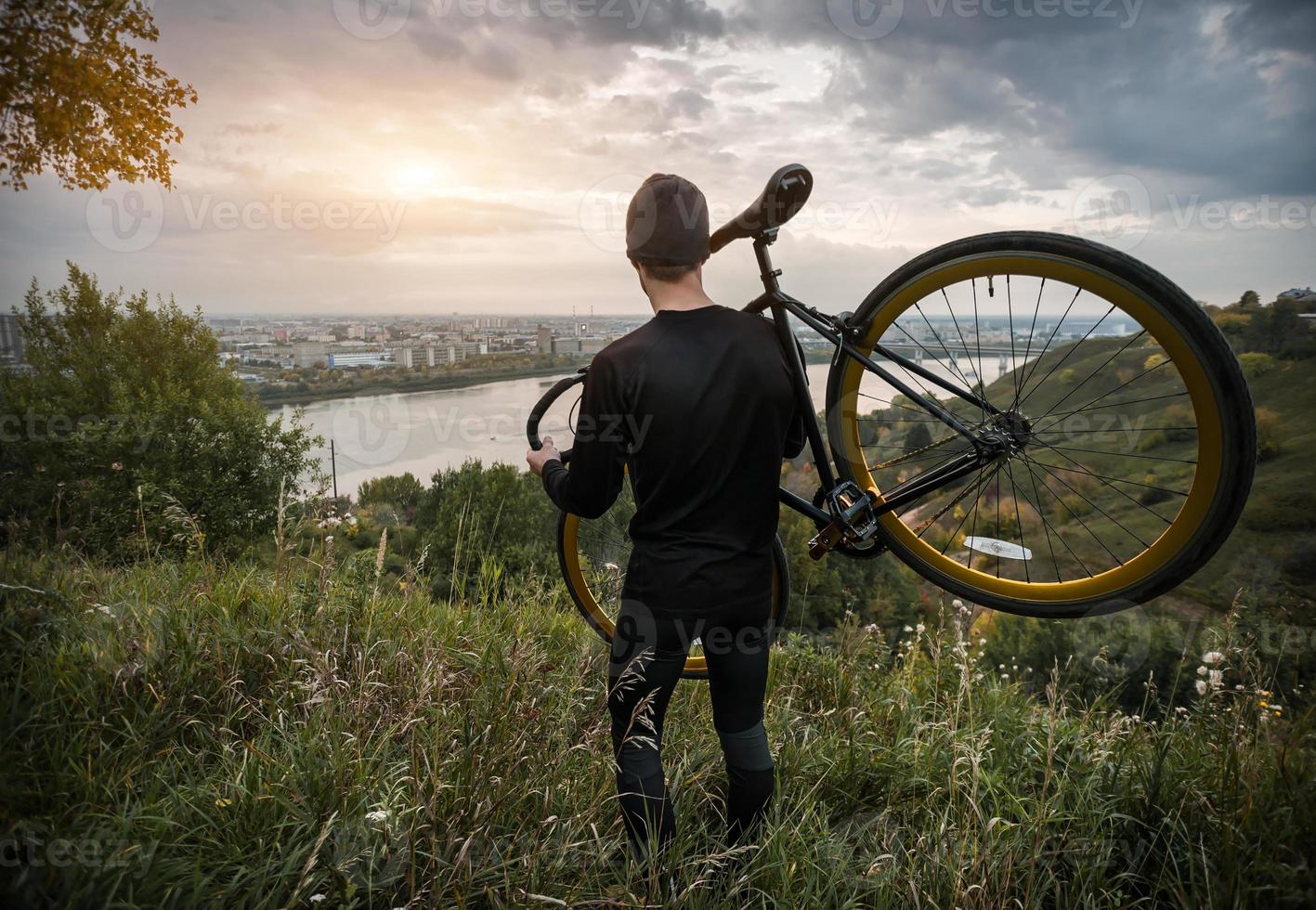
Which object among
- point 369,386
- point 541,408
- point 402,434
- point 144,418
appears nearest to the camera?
point 541,408

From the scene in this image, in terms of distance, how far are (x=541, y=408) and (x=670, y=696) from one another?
47.7 inches

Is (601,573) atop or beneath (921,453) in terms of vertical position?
beneath

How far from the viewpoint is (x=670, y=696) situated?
209 centimetres

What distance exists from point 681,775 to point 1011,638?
31523 millimetres

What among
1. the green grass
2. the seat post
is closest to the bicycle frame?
the seat post

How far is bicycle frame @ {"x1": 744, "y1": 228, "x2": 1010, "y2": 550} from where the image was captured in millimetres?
2131

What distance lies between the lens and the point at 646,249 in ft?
6.40

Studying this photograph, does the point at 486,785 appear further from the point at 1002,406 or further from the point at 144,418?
the point at 144,418

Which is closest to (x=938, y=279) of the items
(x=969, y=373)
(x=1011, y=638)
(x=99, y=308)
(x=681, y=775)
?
(x=969, y=373)

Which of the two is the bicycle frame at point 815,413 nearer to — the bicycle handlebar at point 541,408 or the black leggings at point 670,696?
the black leggings at point 670,696

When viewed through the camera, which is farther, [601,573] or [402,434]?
[402,434]

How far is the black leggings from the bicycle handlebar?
2.63 ft

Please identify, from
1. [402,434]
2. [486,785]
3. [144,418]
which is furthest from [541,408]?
[402,434]

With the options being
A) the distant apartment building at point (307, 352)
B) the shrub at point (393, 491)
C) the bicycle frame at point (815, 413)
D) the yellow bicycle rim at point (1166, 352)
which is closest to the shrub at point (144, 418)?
the distant apartment building at point (307, 352)
